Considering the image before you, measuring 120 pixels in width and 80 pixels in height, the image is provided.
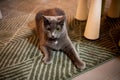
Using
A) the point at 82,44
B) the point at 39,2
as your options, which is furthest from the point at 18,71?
the point at 39,2

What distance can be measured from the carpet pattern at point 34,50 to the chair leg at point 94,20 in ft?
0.21

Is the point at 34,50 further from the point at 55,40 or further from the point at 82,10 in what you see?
the point at 82,10

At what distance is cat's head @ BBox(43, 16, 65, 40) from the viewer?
1.26 meters

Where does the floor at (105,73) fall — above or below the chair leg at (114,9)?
below

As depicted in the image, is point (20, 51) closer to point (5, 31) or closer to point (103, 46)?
point (5, 31)

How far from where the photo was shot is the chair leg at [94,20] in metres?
1.48

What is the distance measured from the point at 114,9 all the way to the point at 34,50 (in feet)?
3.23

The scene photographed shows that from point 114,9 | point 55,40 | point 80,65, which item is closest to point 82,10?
point 114,9

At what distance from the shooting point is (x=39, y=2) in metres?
2.39

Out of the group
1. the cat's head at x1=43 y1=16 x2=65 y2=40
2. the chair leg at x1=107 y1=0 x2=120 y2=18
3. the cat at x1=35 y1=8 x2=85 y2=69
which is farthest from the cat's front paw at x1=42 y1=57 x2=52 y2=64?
the chair leg at x1=107 y1=0 x2=120 y2=18

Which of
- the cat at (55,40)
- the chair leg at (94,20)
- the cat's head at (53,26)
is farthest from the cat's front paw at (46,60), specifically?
the chair leg at (94,20)

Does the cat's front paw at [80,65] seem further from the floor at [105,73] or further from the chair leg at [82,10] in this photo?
the chair leg at [82,10]

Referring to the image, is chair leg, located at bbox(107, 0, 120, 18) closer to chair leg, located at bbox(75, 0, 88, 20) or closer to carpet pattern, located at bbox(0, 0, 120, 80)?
carpet pattern, located at bbox(0, 0, 120, 80)

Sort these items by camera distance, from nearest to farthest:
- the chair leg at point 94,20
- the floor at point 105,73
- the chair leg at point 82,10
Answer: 1. the floor at point 105,73
2. the chair leg at point 94,20
3. the chair leg at point 82,10
